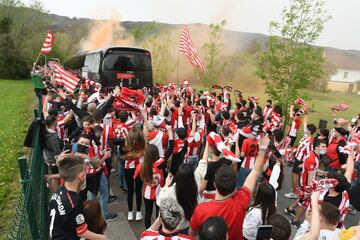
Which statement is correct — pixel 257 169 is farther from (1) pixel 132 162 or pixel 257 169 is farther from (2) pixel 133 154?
(1) pixel 132 162

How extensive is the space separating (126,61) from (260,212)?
14.5 m

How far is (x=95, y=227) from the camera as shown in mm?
3111

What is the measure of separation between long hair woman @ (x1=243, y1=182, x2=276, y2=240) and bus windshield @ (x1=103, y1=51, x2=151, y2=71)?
14339 millimetres

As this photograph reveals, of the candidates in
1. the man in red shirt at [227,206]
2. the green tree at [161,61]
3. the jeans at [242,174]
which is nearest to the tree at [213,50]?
the green tree at [161,61]

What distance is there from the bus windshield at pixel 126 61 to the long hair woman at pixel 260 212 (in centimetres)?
1434

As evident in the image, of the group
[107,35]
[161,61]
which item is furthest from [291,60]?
[107,35]

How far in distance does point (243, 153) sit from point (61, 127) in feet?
14.1

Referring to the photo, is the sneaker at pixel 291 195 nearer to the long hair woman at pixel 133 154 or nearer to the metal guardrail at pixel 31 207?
the long hair woman at pixel 133 154

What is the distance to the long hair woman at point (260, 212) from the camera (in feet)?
11.3

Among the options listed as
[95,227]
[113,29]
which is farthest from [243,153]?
[113,29]

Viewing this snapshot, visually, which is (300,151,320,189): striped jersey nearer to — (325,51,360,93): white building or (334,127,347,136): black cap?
(334,127,347,136): black cap

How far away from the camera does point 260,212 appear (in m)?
3.48

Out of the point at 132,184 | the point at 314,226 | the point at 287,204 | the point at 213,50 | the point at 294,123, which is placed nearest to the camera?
the point at 314,226

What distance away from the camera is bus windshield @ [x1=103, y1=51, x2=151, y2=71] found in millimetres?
16531
